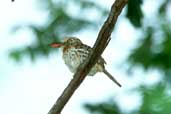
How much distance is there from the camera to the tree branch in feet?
3.95

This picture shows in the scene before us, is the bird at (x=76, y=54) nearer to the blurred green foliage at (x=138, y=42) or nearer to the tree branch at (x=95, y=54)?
the blurred green foliage at (x=138, y=42)

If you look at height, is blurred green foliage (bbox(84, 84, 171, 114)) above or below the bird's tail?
below

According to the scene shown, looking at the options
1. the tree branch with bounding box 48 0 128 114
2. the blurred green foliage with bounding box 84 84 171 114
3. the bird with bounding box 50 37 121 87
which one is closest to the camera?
the blurred green foliage with bounding box 84 84 171 114

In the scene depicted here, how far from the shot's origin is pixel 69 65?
2.56 metres

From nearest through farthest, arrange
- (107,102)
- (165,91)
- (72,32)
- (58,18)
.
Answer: (165,91), (107,102), (72,32), (58,18)

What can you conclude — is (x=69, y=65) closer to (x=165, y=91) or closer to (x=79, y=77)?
(x=79, y=77)

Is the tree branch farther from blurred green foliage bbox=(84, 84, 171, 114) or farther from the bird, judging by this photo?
the bird

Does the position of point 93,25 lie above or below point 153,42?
above

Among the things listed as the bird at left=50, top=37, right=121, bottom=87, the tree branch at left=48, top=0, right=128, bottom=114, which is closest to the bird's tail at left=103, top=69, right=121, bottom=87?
the bird at left=50, top=37, right=121, bottom=87

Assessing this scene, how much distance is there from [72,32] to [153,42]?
101 centimetres

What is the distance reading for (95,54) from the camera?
49.1 inches

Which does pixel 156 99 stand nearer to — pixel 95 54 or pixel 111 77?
pixel 95 54

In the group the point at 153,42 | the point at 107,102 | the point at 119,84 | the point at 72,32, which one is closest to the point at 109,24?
the point at 107,102

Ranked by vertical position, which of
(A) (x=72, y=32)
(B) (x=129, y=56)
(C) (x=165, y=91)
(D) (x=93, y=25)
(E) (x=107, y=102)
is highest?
(D) (x=93, y=25)
